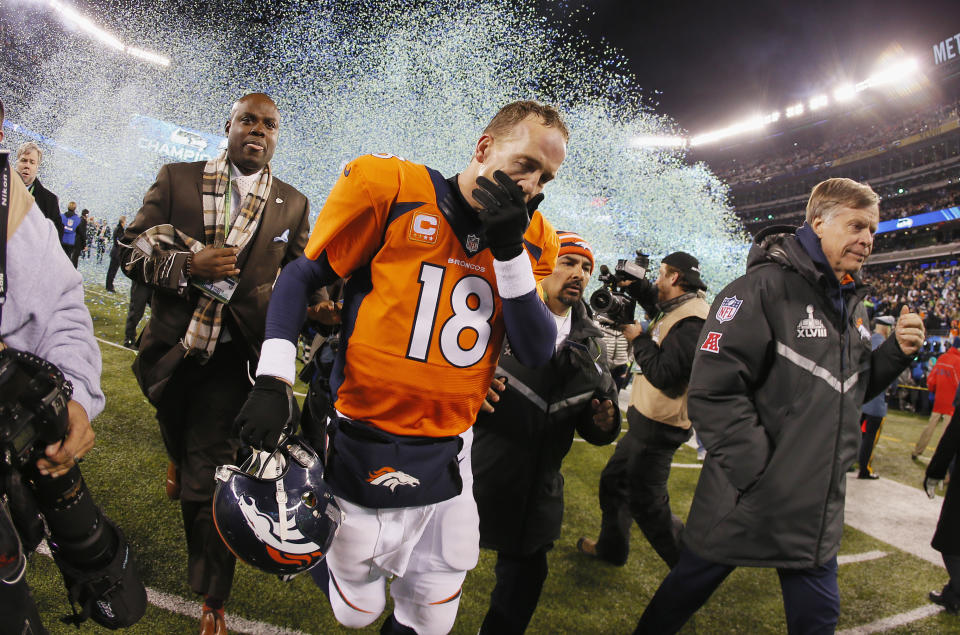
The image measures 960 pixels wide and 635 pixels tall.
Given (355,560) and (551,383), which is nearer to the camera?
(355,560)

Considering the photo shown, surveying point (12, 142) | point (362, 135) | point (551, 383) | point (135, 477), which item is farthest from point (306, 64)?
point (551, 383)

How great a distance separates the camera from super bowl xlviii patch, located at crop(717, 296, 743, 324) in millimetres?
2340

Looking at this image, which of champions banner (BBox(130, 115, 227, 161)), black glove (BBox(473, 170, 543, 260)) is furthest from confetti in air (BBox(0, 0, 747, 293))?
black glove (BBox(473, 170, 543, 260))

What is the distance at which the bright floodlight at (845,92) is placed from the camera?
4203 cm

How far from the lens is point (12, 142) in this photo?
25203 millimetres


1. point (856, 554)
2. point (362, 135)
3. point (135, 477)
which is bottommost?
point (135, 477)

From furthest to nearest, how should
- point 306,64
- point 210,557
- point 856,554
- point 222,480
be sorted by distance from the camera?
point 306,64 → point 856,554 → point 210,557 → point 222,480

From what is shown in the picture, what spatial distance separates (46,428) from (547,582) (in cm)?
307

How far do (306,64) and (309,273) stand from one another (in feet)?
75.3

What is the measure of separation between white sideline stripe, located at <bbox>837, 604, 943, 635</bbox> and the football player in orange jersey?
2.98 metres

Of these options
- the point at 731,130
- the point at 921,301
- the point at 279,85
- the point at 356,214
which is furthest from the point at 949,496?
the point at 731,130

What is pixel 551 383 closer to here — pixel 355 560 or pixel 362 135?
pixel 355 560

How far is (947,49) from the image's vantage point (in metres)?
35.9

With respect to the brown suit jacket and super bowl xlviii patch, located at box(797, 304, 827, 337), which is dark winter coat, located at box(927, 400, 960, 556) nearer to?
super bowl xlviii patch, located at box(797, 304, 827, 337)
